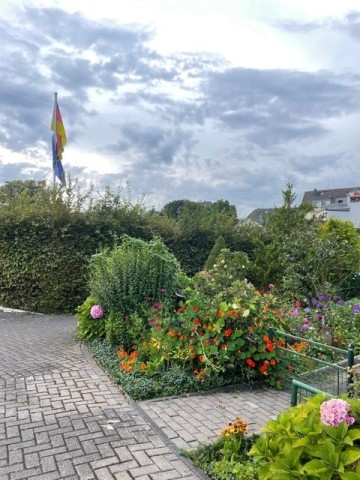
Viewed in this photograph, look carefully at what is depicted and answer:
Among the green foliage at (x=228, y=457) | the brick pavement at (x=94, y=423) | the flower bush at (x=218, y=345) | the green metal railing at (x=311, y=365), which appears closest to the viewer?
the green foliage at (x=228, y=457)

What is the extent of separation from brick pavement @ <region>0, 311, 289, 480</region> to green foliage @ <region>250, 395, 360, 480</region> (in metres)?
0.98

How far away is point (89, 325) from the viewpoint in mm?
7297

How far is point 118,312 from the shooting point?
664 cm

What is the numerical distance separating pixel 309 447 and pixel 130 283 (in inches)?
187

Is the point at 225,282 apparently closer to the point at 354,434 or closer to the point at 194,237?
the point at 354,434

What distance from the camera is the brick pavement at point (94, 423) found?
3285mm

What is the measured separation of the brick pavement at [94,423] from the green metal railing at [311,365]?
0.40 meters

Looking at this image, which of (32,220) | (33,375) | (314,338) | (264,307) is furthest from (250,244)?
(33,375)

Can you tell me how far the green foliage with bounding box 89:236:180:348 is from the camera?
6559mm

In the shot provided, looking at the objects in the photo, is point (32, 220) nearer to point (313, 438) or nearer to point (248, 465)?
point (248, 465)

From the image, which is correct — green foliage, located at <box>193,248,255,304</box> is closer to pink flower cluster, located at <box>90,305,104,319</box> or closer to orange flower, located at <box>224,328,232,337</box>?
orange flower, located at <box>224,328,232,337</box>

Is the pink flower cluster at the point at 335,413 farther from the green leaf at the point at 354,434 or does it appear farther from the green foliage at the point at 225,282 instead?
the green foliage at the point at 225,282

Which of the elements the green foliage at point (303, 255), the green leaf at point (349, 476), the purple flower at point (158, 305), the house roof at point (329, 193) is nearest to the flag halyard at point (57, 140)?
the green foliage at point (303, 255)

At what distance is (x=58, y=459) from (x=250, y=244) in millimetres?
11754
